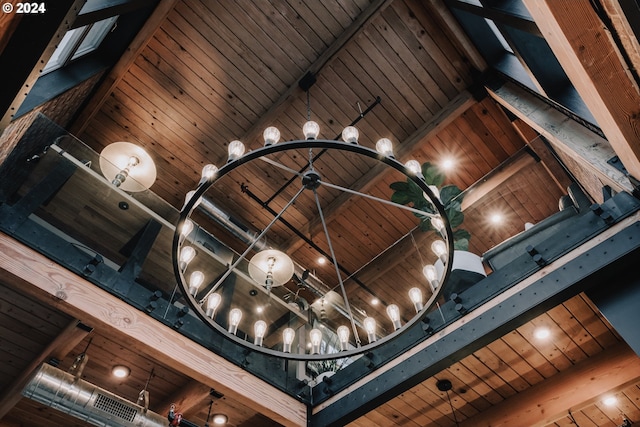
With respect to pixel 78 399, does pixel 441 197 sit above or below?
above

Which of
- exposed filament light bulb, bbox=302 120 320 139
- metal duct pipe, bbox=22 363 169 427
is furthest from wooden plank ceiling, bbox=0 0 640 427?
exposed filament light bulb, bbox=302 120 320 139

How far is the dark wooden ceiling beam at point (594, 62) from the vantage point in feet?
5.71

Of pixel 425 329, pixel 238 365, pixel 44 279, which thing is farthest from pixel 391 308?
pixel 44 279

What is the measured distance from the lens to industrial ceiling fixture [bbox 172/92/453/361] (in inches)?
97.3

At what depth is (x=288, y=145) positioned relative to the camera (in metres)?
2.36

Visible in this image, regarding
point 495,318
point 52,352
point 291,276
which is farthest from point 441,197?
point 52,352

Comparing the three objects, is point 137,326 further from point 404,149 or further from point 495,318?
point 404,149

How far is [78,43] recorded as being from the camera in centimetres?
376

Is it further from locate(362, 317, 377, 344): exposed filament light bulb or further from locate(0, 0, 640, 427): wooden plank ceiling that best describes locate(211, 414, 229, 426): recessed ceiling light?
locate(362, 317, 377, 344): exposed filament light bulb

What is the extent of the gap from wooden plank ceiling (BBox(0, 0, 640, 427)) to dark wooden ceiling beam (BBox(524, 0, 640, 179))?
5.40 ft

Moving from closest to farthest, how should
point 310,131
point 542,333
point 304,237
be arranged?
1. point 310,131
2. point 542,333
3. point 304,237

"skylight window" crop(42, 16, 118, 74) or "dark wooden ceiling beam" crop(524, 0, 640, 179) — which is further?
"skylight window" crop(42, 16, 118, 74)

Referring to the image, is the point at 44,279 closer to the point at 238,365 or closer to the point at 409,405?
the point at 238,365

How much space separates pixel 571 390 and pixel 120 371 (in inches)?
158
